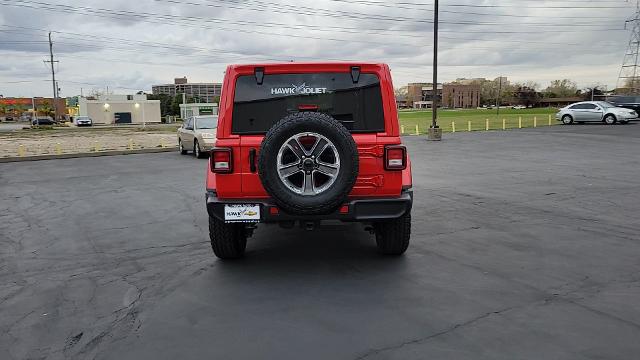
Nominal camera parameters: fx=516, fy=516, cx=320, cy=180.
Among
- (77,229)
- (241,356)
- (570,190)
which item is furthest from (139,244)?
(570,190)

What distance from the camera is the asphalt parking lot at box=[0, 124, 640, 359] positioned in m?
3.67

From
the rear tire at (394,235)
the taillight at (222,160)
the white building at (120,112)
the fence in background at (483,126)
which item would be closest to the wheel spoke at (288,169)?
the taillight at (222,160)

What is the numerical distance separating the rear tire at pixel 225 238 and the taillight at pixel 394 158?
1.77 m

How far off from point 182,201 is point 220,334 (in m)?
6.17

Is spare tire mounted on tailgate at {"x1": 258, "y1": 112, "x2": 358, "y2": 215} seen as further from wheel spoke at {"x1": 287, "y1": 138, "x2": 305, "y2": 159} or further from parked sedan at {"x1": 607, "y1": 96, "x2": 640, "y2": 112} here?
parked sedan at {"x1": 607, "y1": 96, "x2": 640, "y2": 112}

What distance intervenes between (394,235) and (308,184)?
1.30m

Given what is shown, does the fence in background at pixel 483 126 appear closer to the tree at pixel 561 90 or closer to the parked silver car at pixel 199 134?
the parked silver car at pixel 199 134

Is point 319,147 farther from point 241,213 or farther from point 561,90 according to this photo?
point 561,90

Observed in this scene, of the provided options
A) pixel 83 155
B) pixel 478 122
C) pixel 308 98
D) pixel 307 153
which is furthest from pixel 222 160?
pixel 478 122

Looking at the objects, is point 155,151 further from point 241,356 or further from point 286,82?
point 241,356

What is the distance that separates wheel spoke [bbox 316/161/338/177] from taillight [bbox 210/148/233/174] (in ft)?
3.01

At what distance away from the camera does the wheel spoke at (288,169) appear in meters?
4.88

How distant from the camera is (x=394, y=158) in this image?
16.9 ft

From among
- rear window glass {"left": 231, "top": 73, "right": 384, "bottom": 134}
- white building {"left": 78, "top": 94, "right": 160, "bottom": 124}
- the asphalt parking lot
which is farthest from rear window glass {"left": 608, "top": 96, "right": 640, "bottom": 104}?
white building {"left": 78, "top": 94, "right": 160, "bottom": 124}
